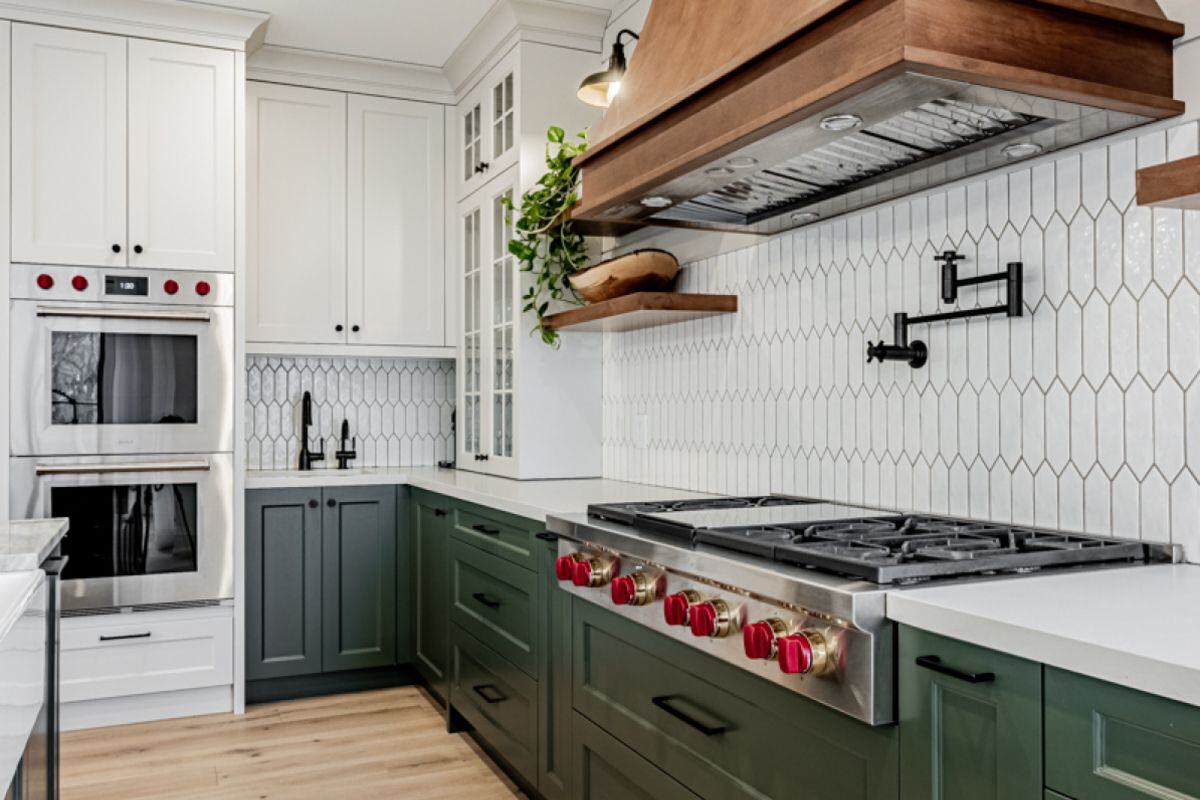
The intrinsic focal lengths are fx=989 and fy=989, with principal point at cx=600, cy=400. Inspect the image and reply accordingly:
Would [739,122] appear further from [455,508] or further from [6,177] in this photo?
[6,177]

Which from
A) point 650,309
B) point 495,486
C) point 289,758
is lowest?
point 289,758

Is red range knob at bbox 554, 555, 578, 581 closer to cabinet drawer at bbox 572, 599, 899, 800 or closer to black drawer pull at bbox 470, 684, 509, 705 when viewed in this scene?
cabinet drawer at bbox 572, 599, 899, 800

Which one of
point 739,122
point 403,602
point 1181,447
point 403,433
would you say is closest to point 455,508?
point 403,602

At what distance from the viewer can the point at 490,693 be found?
301 cm

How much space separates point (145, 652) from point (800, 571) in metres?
2.84

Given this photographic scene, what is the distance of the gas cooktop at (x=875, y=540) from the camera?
1494mm

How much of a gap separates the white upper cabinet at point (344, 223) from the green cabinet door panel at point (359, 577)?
70 cm

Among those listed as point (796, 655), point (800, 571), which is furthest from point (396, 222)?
point (796, 655)

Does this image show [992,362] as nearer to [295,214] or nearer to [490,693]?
[490,693]

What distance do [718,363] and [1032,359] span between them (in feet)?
3.83

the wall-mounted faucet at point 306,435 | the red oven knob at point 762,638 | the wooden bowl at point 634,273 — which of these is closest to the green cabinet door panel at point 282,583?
the wall-mounted faucet at point 306,435

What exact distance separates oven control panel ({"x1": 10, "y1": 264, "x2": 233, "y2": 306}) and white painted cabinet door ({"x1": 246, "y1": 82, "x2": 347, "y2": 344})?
378mm

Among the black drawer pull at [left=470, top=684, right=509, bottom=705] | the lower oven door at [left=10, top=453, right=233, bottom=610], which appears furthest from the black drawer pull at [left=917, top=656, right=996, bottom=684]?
the lower oven door at [left=10, top=453, right=233, bottom=610]

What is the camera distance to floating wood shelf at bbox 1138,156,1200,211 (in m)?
1.27
